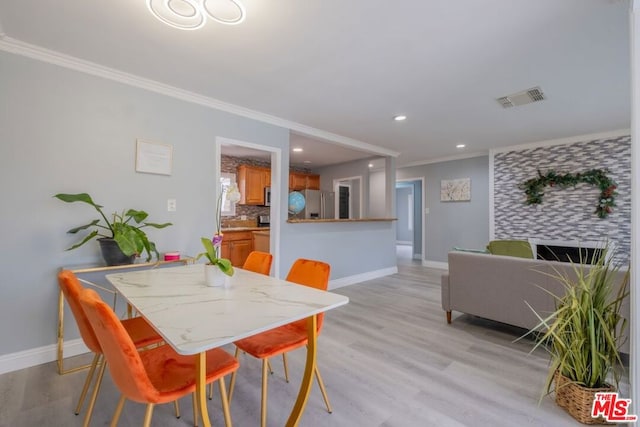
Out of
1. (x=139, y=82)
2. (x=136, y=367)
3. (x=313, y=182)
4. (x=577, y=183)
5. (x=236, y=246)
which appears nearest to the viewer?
(x=136, y=367)

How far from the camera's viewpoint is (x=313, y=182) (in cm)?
720

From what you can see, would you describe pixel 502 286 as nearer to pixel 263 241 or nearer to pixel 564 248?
pixel 564 248

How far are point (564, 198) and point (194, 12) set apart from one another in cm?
543

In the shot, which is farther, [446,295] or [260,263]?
[446,295]

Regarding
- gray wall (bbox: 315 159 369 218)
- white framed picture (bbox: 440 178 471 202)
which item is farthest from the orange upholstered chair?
white framed picture (bbox: 440 178 471 202)

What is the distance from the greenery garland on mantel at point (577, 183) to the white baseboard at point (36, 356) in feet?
20.0

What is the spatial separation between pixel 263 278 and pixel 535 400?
1.84 metres

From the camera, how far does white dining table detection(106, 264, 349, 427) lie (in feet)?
3.25

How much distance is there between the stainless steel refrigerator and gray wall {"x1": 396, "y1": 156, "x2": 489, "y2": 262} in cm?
199

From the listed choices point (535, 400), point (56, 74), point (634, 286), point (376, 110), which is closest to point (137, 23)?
point (56, 74)

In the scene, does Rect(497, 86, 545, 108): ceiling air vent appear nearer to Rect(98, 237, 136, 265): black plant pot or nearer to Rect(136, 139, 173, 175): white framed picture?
Rect(136, 139, 173, 175): white framed picture

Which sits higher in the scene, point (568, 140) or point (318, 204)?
point (568, 140)

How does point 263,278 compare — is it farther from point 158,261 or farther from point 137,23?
point 137,23

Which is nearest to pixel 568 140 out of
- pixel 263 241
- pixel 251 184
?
pixel 263 241
